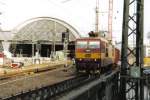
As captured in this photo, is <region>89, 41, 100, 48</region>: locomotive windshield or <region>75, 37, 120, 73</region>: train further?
<region>89, 41, 100, 48</region>: locomotive windshield

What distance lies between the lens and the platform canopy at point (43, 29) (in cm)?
15450

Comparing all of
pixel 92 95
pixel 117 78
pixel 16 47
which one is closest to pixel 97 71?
pixel 117 78

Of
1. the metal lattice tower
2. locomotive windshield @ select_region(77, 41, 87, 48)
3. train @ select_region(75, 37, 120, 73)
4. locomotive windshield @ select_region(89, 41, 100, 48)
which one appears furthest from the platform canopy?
the metal lattice tower

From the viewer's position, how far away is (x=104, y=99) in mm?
16391

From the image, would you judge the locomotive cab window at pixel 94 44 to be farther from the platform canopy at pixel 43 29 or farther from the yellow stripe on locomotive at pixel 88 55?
the platform canopy at pixel 43 29

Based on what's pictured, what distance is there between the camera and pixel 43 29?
6235 inches

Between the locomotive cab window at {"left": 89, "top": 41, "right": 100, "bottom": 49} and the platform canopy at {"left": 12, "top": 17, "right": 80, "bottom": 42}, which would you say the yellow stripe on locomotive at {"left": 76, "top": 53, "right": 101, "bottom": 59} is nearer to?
the locomotive cab window at {"left": 89, "top": 41, "right": 100, "bottom": 49}

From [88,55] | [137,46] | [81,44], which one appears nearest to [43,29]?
[81,44]

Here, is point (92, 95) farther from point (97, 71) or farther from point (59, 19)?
point (59, 19)

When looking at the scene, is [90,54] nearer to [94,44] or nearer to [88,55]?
[88,55]

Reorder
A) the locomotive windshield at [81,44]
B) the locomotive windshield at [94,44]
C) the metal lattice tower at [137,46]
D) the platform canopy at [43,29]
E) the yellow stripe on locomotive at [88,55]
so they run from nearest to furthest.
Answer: the metal lattice tower at [137,46] → the yellow stripe on locomotive at [88,55] → the locomotive windshield at [94,44] → the locomotive windshield at [81,44] → the platform canopy at [43,29]

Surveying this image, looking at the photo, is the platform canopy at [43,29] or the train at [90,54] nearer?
the train at [90,54]

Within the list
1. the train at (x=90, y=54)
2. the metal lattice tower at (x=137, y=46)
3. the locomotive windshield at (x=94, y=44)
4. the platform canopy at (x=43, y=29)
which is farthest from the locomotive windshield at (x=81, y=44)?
the platform canopy at (x=43, y=29)

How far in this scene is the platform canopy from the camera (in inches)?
6083
